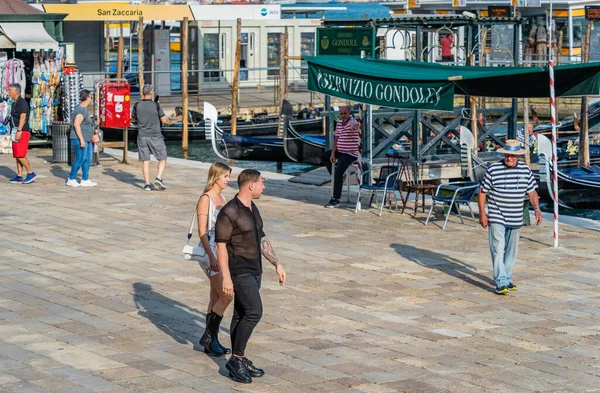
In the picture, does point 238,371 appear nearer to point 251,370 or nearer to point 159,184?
point 251,370

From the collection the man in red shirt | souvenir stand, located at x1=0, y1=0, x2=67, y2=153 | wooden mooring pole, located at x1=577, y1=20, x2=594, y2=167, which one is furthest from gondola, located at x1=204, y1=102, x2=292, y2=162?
the man in red shirt

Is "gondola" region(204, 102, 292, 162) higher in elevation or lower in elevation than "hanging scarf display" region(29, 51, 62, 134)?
lower

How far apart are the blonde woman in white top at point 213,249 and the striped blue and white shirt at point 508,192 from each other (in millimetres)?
3362

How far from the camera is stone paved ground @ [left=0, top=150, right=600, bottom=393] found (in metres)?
8.36

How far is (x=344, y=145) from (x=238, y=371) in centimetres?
850

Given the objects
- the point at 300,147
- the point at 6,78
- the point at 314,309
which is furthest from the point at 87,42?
the point at 314,309

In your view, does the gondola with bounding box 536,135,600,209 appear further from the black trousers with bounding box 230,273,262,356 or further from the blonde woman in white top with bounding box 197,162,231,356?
the black trousers with bounding box 230,273,262,356

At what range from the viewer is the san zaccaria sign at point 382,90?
46.9 ft

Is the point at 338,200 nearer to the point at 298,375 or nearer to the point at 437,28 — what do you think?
the point at 437,28

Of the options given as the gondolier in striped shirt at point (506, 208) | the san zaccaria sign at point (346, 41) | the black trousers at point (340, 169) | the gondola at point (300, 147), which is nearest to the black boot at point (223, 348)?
the gondolier in striped shirt at point (506, 208)

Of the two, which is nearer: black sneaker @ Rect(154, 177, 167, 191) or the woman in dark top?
the woman in dark top

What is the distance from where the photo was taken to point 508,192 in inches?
437

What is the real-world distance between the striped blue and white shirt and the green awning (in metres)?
2.36

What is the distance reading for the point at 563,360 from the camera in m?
8.83
